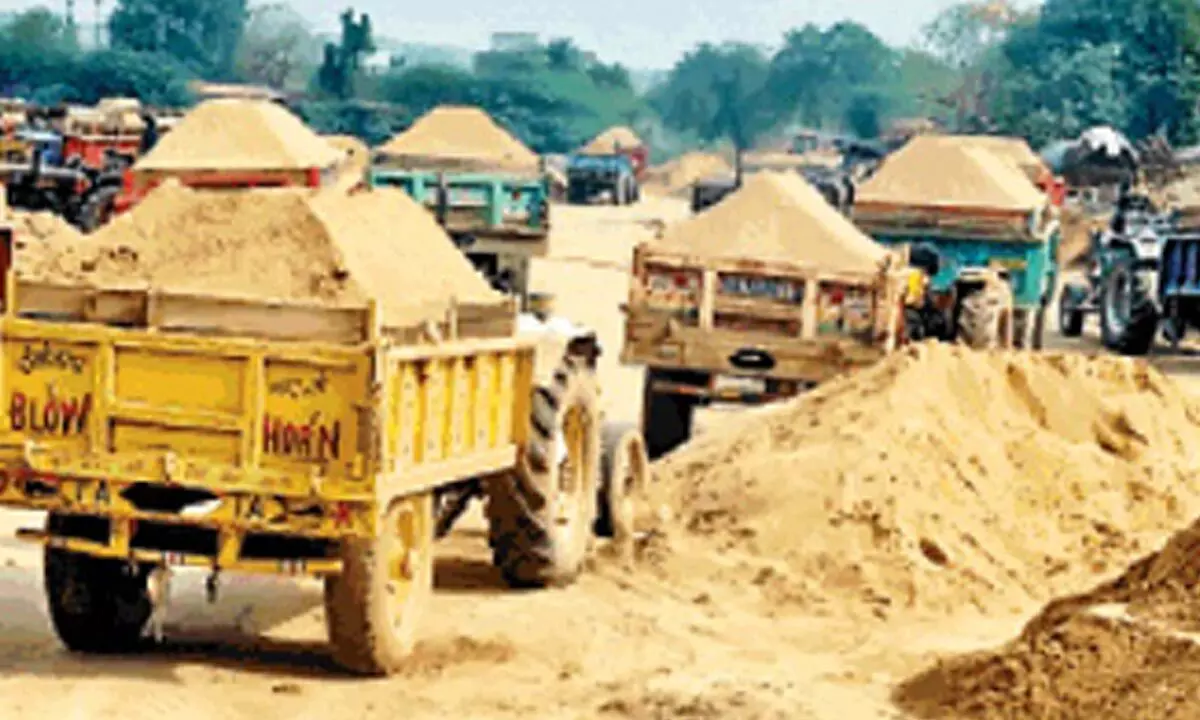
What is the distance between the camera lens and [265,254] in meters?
11.7

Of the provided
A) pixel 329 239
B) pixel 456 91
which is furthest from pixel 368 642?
pixel 456 91

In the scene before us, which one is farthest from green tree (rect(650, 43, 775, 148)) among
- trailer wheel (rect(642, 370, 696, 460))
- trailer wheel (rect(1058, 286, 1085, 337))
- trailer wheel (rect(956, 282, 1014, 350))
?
trailer wheel (rect(642, 370, 696, 460))

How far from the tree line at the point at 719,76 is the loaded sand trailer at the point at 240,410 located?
61065 millimetres

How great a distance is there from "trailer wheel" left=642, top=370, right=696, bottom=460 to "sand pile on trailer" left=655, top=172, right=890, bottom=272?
3.63ft

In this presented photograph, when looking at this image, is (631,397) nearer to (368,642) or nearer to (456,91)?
(368,642)

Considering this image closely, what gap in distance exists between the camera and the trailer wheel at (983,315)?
22.3m

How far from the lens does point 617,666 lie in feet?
39.7

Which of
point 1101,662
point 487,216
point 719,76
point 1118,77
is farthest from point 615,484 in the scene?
point 719,76

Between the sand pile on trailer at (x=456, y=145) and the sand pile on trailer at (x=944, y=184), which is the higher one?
the sand pile on trailer at (x=944, y=184)

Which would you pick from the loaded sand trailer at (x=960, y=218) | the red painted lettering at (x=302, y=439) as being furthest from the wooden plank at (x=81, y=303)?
the loaded sand trailer at (x=960, y=218)

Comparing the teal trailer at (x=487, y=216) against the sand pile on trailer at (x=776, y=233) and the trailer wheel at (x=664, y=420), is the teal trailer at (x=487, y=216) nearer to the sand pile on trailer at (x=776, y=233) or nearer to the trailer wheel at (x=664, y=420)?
the trailer wheel at (x=664, y=420)

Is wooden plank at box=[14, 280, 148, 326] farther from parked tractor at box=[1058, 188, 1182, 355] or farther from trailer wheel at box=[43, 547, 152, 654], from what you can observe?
parked tractor at box=[1058, 188, 1182, 355]

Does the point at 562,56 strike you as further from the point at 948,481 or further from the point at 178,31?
the point at 948,481

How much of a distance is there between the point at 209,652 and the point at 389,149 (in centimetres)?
2084
